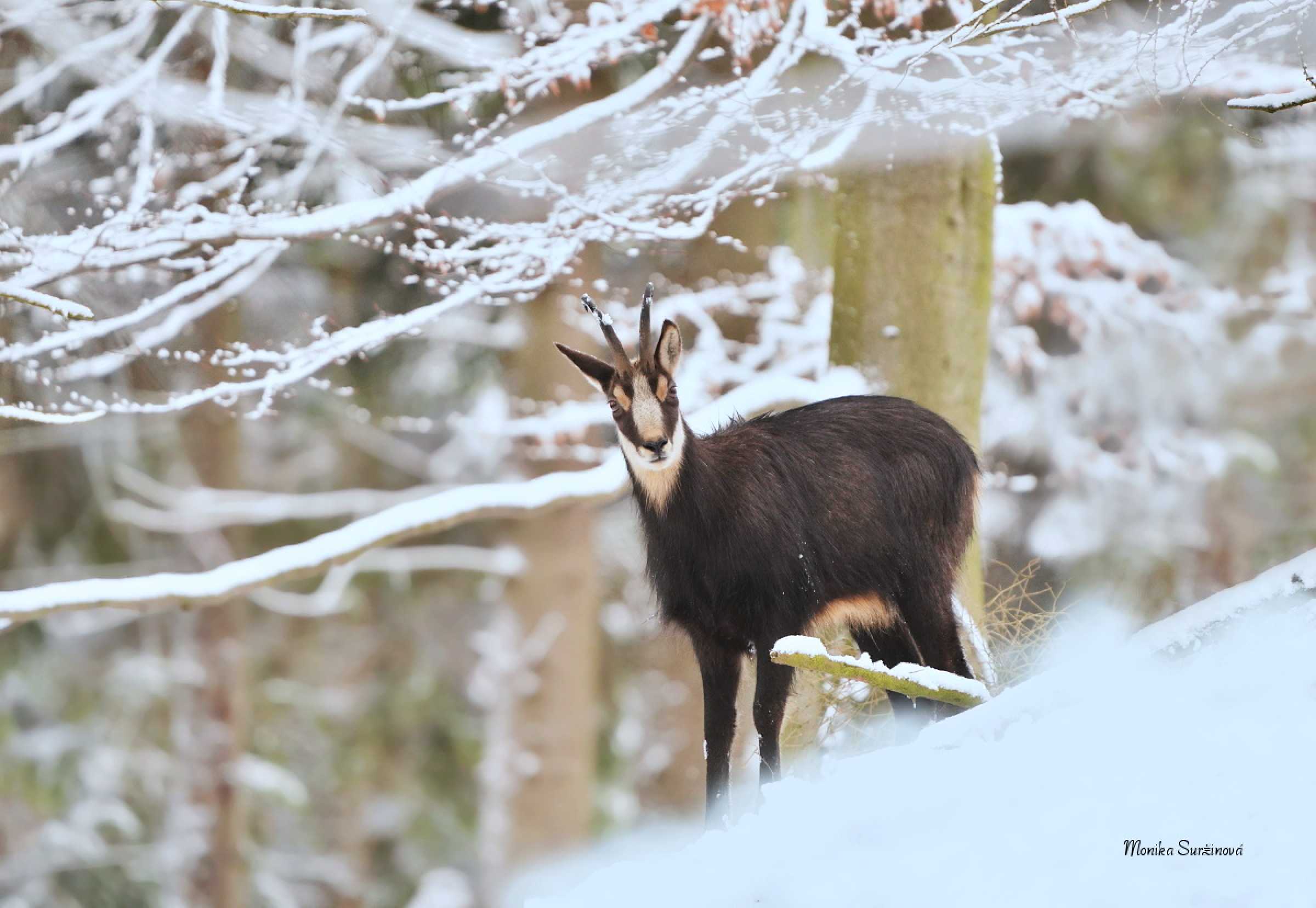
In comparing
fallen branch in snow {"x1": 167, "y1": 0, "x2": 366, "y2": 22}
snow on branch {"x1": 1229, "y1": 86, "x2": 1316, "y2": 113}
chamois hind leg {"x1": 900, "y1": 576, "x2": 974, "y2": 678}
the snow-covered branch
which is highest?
Result: fallen branch in snow {"x1": 167, "y1": 0, "x2": 366, "y2": 22}

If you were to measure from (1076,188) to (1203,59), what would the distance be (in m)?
4.89

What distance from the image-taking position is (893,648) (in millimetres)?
5172

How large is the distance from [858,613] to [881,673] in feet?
4.04

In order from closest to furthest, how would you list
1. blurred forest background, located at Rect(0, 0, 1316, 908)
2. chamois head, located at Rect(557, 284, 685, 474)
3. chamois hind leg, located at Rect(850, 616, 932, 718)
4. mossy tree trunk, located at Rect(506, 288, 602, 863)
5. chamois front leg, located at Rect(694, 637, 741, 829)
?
chamois head, located at Rect(557, 284, 685, 474) < chamois front leg, located at Rect(694, 637, 741, 829) < chamois hind leg, located at Rect(850, 616, 932, 718) < blurred forest background, located at Rect(0, 0, 1316, 908) < mossy tree trunk, located at Rect(506, 288, 602, 863)

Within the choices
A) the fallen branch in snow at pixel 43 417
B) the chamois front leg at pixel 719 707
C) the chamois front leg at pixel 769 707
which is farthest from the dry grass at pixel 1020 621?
the fallen branch in snow at pixel 43 417

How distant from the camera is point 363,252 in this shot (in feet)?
35.4

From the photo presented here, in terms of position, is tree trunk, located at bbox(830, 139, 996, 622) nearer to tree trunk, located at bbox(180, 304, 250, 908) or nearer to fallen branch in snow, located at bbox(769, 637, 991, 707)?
fallen branch in snow, located at bbox(769, 637, 991, 707)

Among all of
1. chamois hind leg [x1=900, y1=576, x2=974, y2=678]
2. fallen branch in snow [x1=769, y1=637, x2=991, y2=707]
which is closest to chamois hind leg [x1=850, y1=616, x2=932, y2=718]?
chamois hind leg [x1=900, y1=576, x2=974, y2=678]

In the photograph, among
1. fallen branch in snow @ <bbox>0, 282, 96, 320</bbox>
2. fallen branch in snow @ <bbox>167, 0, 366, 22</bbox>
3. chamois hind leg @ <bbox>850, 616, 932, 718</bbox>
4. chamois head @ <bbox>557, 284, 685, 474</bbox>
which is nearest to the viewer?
fallen branch in snow @ <bbox>167, 0, 366, 22</bbox>

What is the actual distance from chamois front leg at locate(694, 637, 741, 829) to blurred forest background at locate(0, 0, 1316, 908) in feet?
4.02

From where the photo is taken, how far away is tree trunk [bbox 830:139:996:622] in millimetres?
6391
